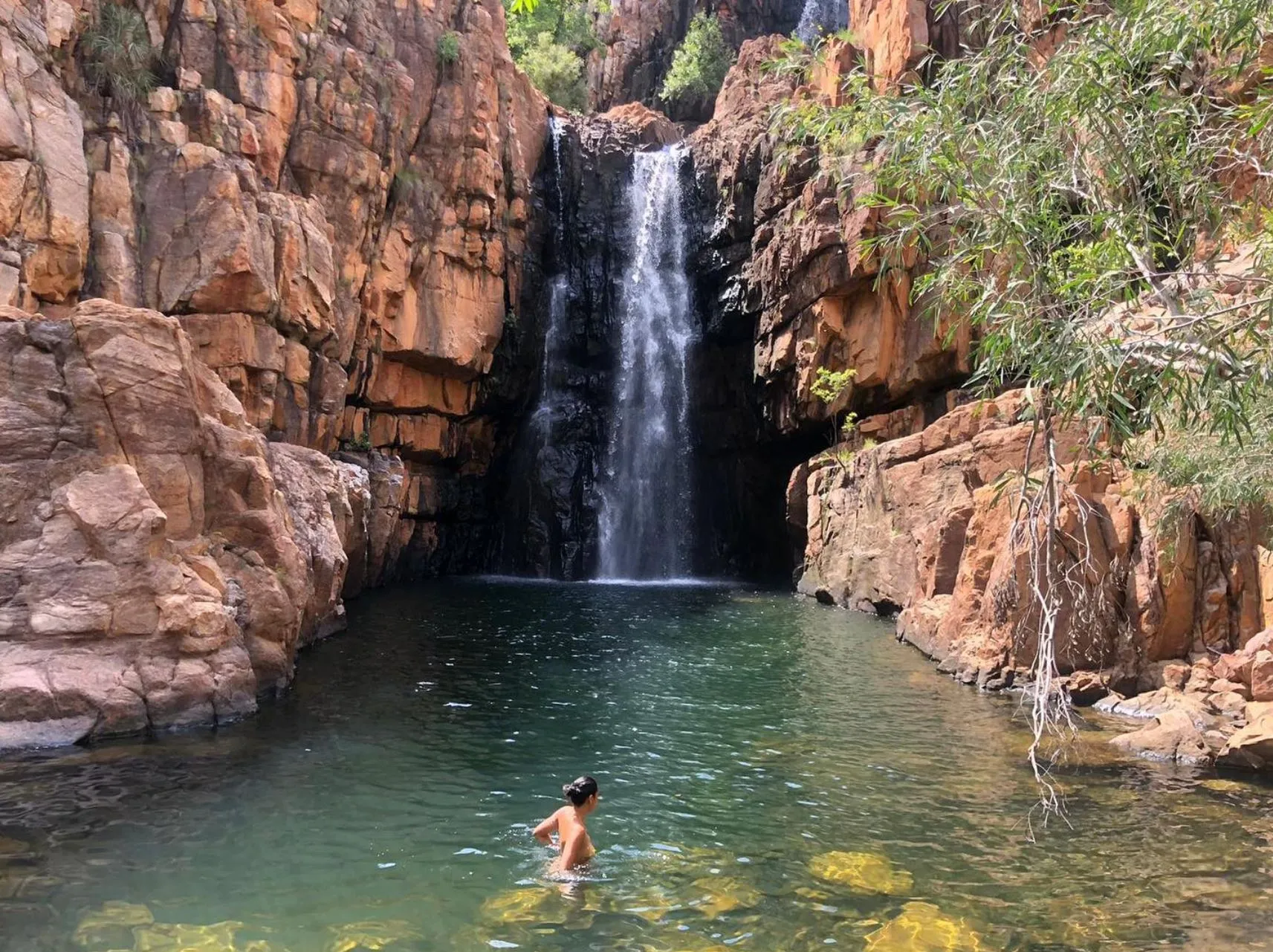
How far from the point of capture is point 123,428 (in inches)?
485

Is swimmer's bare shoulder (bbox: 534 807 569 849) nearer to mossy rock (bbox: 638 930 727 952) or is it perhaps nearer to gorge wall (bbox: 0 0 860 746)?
mossy rock (bbox: 638 930 727 952)

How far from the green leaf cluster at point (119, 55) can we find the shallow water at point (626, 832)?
56.7 feet

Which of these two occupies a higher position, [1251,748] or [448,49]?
[448,49]

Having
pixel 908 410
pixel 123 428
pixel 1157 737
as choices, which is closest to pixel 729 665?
pixel 1157 737

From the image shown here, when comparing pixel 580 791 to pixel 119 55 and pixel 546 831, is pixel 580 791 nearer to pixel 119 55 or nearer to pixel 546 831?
pixel 546 831

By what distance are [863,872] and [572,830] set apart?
2.59m

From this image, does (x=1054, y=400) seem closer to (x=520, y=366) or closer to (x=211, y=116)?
(x=211, y=116)

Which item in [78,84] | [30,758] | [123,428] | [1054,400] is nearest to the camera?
[1054,400]

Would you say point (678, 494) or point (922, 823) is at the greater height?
point (678, 494)

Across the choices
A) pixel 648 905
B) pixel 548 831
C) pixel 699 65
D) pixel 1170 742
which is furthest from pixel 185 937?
pixel 699 65

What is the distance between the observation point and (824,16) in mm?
50375

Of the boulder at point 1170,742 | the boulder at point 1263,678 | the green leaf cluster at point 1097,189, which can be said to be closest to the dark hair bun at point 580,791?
the green leaf cluster at point 1097,189

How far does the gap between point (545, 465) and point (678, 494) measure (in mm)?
5733

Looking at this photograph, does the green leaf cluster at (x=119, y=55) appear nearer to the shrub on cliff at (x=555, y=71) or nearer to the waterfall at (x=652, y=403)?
the waterfall at (x=652, y=403)
